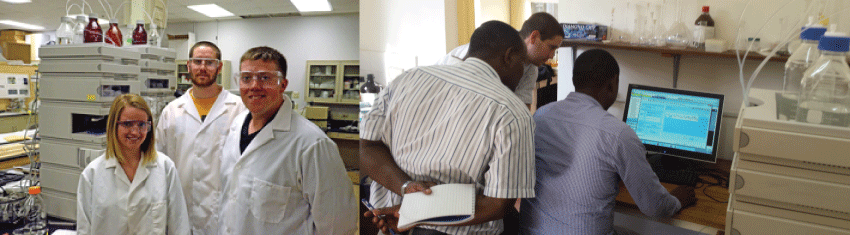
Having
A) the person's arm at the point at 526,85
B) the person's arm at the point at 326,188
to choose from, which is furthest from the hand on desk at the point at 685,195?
the person's arm at the point at 326,188

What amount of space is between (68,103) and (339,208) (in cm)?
106

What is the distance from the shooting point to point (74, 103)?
1.69 metres

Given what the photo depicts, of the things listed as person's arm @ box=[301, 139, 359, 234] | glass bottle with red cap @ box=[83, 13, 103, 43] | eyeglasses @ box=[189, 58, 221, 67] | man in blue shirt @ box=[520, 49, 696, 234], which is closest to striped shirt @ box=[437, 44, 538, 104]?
man in blue shirt @ box=[520, 49, 696, 234]

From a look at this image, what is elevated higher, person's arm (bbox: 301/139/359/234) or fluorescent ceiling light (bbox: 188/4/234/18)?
fluorescent ceiling light (bbox: 188/4/234/18)

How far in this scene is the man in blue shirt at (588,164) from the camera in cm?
165

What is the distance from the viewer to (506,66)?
1.49 m

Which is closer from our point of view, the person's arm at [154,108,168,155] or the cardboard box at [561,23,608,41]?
the person's arm at [154,108,168,155]

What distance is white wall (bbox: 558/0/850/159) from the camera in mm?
2332

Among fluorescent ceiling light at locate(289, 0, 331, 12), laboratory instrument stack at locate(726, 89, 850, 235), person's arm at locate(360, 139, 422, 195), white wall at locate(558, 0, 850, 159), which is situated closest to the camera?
laboratory instrument stack at locate(726, 89, 850, 235)

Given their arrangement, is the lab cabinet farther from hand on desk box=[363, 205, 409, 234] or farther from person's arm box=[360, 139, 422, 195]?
hand on desk box=[363, 205, 409, 234]

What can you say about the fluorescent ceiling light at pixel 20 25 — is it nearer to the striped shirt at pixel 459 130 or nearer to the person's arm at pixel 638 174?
the striped shirt at pixel 459 130

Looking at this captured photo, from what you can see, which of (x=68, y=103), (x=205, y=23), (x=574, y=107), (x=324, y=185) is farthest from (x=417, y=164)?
(x=68, y=103)

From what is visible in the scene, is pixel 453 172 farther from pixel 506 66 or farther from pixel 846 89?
pixel 846 89

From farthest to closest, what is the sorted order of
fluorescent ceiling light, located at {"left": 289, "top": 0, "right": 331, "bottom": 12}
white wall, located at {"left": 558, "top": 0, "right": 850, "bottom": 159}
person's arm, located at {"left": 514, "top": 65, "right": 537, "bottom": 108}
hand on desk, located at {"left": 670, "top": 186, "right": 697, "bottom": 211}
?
1. white wall, located at {"left": 558, "top": 0, "right": 850, "bottom": 159}
2. person's arm, located at {"left": 514, "top": 65, "right": 537, "bottom": 108}
3. hand on desk, located at {"left": 670, "top": 186, "right": 697, "bottom": 211}
4. fluorescent ceiling light, located at {"left": 289, "top": 0, "right": 331, "bottom": 12}
